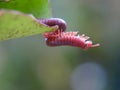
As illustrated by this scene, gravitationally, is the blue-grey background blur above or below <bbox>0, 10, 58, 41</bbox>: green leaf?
above

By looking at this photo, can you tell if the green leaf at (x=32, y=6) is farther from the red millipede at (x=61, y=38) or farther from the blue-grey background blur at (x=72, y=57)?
the blue-grey background blur at (x=72, y=57)

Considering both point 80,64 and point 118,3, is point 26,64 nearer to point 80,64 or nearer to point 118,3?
point 80,64

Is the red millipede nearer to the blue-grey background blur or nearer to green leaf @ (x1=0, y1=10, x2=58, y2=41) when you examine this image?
green leaf @ (x1=0, y1=10, x2=58, y2=41)

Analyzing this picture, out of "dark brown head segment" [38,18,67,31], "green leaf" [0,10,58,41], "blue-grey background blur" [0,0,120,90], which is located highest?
"blue-grey background blur" [0,0,120,90]

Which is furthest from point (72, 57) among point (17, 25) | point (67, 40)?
point (17, 25)

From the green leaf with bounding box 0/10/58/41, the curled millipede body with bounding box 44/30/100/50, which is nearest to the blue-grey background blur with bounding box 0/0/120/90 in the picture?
the curled millipede body with bounding box 44/30/100/50

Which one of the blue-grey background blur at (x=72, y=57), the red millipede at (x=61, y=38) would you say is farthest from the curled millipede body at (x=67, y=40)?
the blue-grey background blur at (x=72, y=57)
